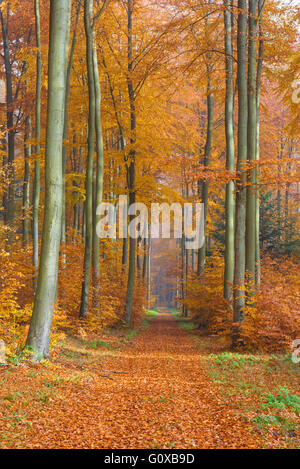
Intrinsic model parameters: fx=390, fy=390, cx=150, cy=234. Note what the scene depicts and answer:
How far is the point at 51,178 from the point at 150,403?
4467mm

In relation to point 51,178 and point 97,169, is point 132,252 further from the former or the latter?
point 51,178

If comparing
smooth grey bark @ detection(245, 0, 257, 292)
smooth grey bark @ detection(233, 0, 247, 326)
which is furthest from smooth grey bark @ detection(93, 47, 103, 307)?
smooth grey bark @ detection(245, 0, 257, 292)

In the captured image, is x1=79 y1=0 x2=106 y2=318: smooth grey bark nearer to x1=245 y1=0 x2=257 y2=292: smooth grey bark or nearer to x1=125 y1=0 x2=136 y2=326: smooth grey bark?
x1=125 y1=0 x2=136 y2=326: smooth grey bark

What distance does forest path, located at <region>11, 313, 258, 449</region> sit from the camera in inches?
169

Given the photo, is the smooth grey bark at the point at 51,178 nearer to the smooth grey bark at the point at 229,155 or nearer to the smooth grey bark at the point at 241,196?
the smooth grey bark at the point at 241,196

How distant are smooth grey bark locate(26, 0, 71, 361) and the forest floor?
699 mm

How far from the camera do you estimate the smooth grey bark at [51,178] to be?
7473 millimetres

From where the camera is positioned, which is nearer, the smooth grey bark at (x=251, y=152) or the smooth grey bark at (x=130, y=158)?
the smooth grey bark at (x=251, y=152)

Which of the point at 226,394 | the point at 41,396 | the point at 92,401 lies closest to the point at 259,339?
the point at 226,394

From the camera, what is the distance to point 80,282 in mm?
12844

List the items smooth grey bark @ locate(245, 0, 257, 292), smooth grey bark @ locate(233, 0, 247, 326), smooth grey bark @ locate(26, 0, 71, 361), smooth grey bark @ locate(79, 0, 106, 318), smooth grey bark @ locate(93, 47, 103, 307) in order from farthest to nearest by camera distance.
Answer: smooth grey bark @ locate(93, 47, 103, 307), smooth grey bark @ locate(79, 0, 106, 318), smooth grey bark @ locate(245, 0, 257, 292), smooth grey bark @ locate(233, 0, 247, 326), smooth grey bark @ locate(26, 0, 71, 361)

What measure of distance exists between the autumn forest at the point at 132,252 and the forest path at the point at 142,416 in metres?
0.03

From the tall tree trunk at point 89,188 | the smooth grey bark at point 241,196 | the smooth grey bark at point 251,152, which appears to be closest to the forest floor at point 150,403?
the smooth grey bark at point 241,196
